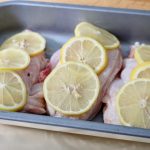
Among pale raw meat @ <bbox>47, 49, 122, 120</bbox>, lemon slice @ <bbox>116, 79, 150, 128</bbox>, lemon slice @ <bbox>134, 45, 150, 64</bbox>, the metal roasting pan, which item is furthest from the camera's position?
the metal roasting pan

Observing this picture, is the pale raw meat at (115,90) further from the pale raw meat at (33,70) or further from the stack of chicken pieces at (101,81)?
the pale raw meat at (33,70)

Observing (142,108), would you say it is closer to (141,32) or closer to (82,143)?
(82,143)

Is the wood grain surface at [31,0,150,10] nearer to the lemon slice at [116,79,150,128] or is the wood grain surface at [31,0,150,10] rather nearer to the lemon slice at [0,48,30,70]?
the lemon slice at [0,48,30,70]

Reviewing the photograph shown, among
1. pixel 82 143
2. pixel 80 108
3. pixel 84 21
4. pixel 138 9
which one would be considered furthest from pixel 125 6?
pixel 82 143

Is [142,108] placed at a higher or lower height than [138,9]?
lower

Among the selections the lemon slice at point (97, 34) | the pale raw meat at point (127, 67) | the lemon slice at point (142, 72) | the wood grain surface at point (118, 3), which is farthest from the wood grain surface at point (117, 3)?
the lemon slice at point (142, 72)

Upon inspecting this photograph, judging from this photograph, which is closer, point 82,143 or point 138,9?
point 82,143

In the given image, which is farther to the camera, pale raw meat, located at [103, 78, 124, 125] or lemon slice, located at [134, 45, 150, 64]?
lemon slice, located at [134, 45, 150, 64]

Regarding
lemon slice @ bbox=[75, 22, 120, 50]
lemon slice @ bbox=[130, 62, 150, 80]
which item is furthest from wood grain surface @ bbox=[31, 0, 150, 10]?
lemon slice @ bbox=[130, 62, 150, 80]

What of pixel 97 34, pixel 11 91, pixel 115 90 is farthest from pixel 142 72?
pixel 11 91
